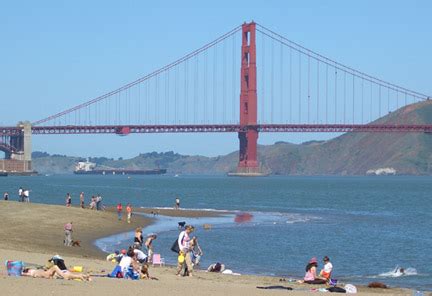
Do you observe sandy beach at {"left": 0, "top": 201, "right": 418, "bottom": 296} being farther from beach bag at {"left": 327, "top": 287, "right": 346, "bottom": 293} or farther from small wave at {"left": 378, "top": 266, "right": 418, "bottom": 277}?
small wave at {"left": 378, "top": 266, "right": 418, "bottom": 277}

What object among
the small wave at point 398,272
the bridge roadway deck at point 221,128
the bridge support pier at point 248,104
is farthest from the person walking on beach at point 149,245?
the bridge support pier at point 248,104

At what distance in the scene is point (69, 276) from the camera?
17266mm

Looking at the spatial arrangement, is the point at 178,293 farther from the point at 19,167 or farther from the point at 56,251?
the point at 19,167

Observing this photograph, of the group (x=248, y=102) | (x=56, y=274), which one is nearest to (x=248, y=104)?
(x=248, y=102)

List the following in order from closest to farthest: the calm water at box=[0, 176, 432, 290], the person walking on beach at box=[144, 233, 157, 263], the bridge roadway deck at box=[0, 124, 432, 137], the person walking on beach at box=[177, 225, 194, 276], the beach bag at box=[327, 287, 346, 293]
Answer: the beach bag at box=[327, 287, 346, 293] → the person walking on beach at box=[177, 225, 194, 276] → the person walking on beach at box=[144, 233, 157, 263] → the calm water at box=[0, 176, 432, 290] → the bridge roadway deck at box=[0, 124, 432, 137]

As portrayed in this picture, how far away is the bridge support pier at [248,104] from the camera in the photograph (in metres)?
133

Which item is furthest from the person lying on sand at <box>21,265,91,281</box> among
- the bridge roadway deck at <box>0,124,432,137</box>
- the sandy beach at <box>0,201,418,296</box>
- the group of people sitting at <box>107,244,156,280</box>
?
the bridge roadway deck at <box>0,124,432,137</box>

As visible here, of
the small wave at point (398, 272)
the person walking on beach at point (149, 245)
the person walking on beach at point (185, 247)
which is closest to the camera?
the person walking on beach at point (185, 247)

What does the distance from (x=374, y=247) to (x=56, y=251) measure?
40.6 feet

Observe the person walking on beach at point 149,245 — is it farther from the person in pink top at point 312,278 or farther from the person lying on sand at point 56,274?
the person lying on sand at point 56,274

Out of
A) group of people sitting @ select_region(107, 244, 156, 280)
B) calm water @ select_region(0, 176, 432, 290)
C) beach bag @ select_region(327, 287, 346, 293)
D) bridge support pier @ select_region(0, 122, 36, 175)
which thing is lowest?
calm water @ select_region(0, 176, 432, 290)

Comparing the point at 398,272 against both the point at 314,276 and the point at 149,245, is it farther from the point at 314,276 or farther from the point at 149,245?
the point at 149,245

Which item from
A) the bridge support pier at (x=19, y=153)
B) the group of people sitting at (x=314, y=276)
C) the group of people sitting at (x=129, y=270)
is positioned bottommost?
the group of people sitting at (x=314, y=276)

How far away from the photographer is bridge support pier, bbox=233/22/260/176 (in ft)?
435
